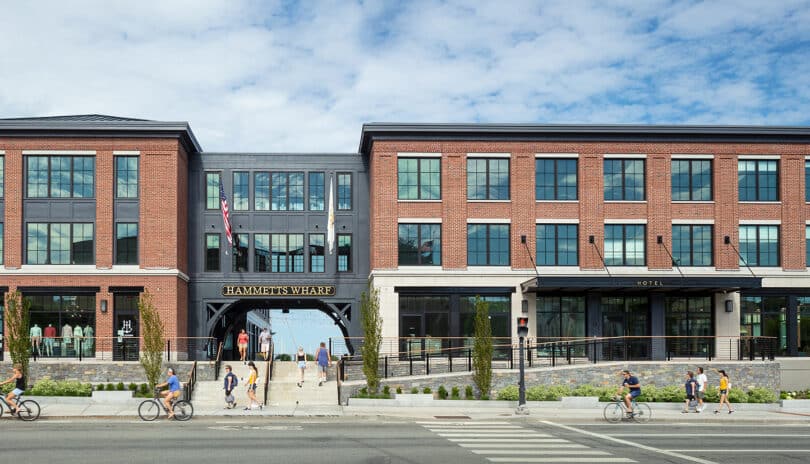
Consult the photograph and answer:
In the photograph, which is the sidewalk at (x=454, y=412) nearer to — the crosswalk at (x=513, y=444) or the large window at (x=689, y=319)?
the crosswalk at (x=513, y=444)

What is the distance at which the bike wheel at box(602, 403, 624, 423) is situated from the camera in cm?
3042

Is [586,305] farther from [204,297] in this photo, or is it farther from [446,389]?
[204,297]

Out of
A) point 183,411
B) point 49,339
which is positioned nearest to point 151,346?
point 183,411

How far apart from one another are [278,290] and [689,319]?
20367 millimetres

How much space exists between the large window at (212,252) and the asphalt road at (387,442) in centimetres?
1728

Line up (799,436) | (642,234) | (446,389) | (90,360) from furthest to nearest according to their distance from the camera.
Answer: (642,234) → (90,360) → (446,389) → (799,436)

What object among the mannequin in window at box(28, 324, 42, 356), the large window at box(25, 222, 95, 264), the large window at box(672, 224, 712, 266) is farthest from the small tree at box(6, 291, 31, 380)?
the large window at box(672, 224, 712, 266)

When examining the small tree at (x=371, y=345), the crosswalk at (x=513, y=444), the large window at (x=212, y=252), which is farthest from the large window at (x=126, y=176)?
the crosswalk at (x=513, y=444)

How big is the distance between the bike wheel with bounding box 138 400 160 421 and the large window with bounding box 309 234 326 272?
16.3m

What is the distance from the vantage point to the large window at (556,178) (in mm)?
45062

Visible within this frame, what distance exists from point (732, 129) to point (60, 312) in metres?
33.4

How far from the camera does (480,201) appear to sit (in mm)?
44656

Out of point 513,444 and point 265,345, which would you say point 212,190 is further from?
point 513,444

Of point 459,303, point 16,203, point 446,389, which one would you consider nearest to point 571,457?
point 446,389
